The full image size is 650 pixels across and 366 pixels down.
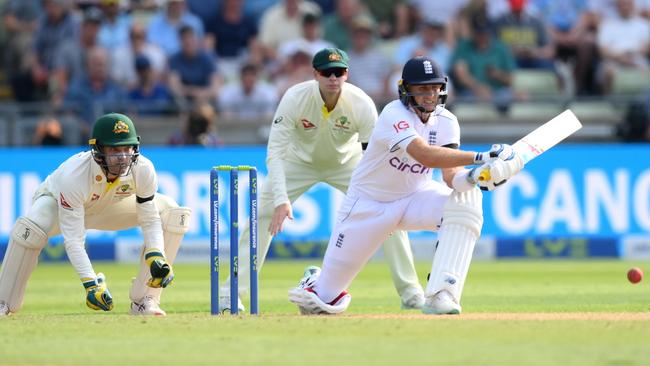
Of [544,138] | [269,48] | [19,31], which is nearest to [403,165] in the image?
[544,138]

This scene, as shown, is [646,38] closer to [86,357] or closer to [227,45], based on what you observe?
[227,45]

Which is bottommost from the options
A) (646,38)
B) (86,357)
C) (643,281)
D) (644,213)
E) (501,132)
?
(86,357)

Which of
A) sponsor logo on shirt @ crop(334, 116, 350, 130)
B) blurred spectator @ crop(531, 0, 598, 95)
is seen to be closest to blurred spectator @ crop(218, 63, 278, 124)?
blurred spectator @ crop(531, 0, 598, 95)

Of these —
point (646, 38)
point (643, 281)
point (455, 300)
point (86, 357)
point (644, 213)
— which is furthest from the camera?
point (646, 38)

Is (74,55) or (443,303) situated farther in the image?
(74,55)

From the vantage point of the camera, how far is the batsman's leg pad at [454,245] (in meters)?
6.74

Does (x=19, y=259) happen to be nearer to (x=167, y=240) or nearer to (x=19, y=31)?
(x=167, y=240)

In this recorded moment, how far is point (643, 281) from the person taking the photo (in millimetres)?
10289

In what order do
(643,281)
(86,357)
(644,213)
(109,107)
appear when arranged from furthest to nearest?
(109,107), (644,213), (643,281), (86,357)

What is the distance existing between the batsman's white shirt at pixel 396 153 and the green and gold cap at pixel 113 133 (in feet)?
4.30

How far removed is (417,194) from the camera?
719 cm

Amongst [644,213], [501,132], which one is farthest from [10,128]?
[644,213]

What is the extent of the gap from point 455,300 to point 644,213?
6.87 m

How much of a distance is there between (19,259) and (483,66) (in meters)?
8.71
